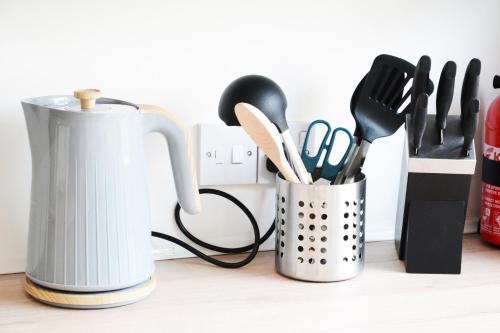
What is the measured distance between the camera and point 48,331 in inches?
32.3

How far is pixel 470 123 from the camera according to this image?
98 cm

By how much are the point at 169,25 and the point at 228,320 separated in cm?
41

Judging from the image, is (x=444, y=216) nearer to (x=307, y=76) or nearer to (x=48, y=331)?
(x=307, y=76)

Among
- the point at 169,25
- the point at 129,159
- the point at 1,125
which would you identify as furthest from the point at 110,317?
the point at 169,25

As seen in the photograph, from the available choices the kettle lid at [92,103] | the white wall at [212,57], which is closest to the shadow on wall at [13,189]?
the white wall at [212,57]

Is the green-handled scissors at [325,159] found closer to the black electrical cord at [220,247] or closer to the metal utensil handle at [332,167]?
the metal utensil handle at [332,167]

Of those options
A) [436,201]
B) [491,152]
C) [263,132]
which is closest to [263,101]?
[263,132]

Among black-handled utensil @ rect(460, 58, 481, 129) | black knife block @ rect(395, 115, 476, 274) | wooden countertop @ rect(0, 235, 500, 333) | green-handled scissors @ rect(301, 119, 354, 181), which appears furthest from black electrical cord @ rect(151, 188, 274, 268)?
black-handled utensil @ rect(460, 58, 481, 129)

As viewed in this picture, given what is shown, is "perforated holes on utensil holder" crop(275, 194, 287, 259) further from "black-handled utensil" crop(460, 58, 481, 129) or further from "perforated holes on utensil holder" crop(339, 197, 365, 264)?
"black-handled utensil" crop(460, 58, 481, 129)

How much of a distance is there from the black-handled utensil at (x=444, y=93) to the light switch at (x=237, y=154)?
0.28m

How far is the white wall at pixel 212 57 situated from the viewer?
3.08 feet

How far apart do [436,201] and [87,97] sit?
494mm

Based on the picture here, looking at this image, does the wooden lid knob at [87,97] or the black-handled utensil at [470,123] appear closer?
the wooden lid knob at [87,97]

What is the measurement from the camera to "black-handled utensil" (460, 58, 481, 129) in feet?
3.13
